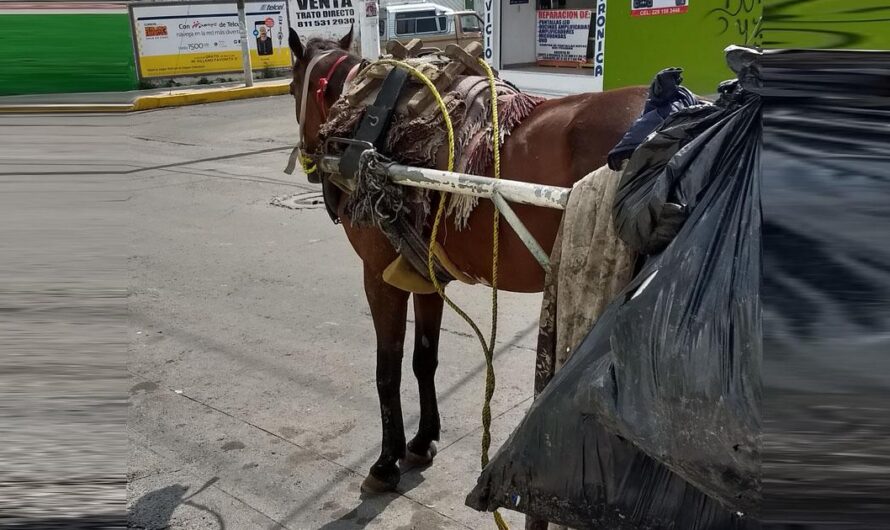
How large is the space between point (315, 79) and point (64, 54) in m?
1.81

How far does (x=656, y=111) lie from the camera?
6.41 ft

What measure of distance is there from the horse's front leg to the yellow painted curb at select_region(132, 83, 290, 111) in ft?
43.0

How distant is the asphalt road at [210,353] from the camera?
58.6 inches

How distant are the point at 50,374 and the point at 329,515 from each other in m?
1.98

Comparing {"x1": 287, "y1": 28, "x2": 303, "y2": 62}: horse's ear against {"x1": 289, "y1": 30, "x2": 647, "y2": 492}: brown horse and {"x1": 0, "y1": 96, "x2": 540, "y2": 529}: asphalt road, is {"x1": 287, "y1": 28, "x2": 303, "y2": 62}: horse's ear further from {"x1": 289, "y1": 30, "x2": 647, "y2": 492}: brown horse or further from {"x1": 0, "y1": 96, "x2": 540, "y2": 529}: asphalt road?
{"x1": 0, "y1": 96, "x2": 540, "y2": 529}: asphalt road

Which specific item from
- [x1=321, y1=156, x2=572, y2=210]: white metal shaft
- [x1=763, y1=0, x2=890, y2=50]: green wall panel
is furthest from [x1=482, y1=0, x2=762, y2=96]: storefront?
[x1=763, y1=0, x2=890, y2=50]: green wall panel

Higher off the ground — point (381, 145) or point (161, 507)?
point (381, 145)

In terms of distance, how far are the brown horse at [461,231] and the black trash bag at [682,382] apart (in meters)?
0.73

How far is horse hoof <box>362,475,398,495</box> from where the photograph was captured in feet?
11.1

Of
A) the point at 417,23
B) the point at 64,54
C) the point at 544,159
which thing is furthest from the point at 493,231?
the point at 417,23

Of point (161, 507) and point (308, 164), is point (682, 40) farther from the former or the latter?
point (161, 507)

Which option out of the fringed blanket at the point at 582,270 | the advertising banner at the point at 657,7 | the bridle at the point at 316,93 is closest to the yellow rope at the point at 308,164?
the bridle at the point at 316,93

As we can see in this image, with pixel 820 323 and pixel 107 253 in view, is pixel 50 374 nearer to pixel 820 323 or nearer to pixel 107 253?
pixel 107 253

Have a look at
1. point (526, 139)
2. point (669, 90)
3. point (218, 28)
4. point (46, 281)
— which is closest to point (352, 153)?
point (526, 139)
